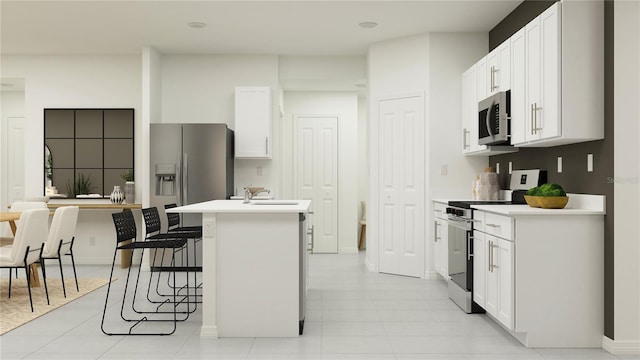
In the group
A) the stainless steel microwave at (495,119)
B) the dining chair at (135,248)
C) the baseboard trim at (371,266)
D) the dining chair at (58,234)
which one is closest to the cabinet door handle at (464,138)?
the stainless steel microwave at (495,119)

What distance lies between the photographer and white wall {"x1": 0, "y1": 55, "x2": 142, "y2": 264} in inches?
280

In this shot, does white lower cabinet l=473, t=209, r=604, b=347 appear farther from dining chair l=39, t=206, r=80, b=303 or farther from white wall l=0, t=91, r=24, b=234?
white wall l=0, t=91, r=24, b=234

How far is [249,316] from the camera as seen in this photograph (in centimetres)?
370

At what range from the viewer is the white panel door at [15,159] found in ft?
28.7

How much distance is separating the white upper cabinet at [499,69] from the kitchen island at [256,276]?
2140mm

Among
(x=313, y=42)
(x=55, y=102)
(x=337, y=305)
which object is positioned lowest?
(x=337, y=305)

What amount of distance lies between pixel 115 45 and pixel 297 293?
14.9 feet

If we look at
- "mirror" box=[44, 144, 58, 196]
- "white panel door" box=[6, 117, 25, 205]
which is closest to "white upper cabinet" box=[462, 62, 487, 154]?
"mirror" box=[44, 144, 58, 196]

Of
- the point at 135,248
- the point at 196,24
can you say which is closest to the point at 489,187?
the point at 135,248

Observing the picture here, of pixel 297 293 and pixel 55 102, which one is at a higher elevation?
pixel 55 102

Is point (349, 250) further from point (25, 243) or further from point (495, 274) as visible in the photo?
point (25, 243)

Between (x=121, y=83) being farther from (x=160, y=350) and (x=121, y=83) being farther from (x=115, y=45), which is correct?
(x=160, y=350)

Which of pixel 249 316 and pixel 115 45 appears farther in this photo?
pixel 115 45

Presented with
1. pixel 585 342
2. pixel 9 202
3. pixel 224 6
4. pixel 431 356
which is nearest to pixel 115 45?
pixel 224 6
